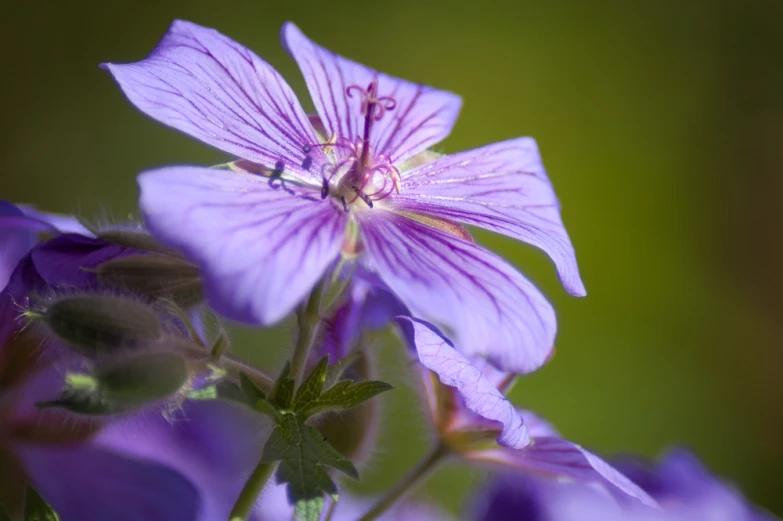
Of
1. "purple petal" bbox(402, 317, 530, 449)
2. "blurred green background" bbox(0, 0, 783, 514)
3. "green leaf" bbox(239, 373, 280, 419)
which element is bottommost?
"blurred green background" bbox(0, 0, 783, 514)

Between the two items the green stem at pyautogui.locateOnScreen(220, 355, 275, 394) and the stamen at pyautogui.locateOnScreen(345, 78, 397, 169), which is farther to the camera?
the stamen at pyautogui.locateOnScreen(345, 78, 397, 169)

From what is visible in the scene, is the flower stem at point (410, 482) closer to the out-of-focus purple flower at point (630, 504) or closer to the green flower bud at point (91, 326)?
the out-of-focus purple flower at point (630, 504)

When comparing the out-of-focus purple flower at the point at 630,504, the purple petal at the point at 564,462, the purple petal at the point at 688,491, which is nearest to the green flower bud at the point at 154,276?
the purple petal at the point at 564,462

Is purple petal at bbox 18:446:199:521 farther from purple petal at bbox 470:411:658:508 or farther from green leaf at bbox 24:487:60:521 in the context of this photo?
purple petal at bbox 470:411:658:508

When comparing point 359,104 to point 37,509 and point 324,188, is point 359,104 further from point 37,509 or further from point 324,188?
point 37,509

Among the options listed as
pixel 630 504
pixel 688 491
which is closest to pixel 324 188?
pixel 630 504

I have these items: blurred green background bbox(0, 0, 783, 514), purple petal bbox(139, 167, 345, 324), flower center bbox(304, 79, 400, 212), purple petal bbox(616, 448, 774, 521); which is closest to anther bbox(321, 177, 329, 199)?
flower center bbox(304, 79, 400, 212)

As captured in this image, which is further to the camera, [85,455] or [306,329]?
[85,455]
